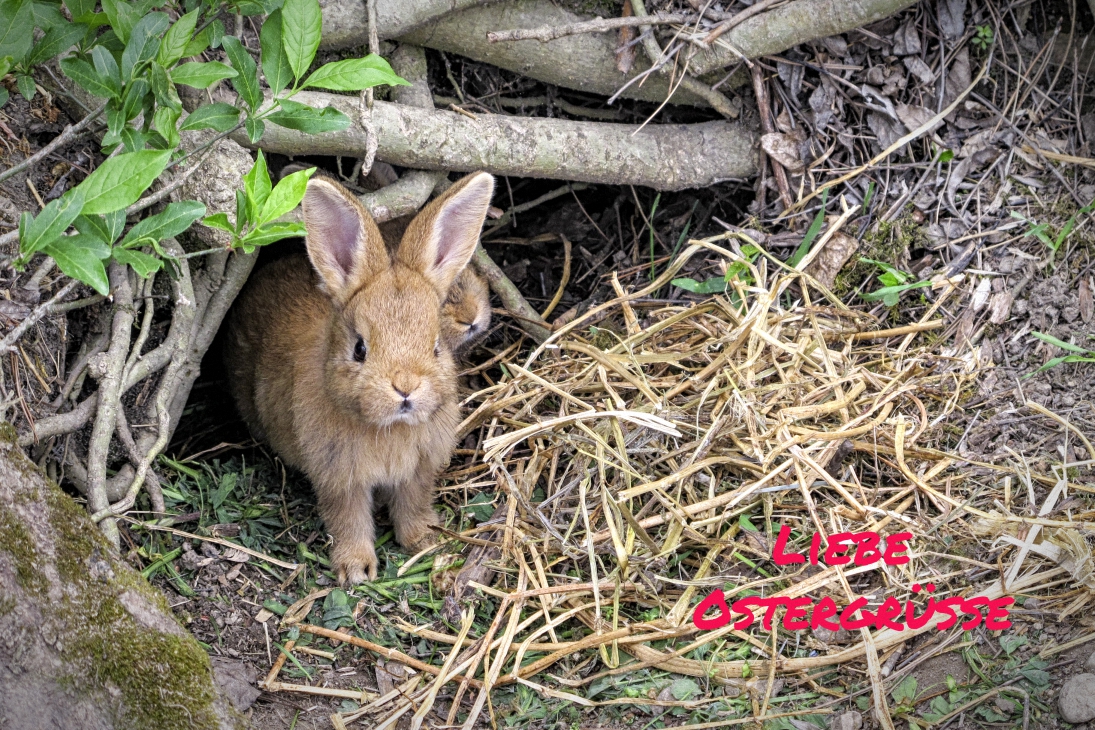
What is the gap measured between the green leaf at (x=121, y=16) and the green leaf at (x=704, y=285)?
2659mm

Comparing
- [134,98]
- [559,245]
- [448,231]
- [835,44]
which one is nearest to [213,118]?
[134,98]

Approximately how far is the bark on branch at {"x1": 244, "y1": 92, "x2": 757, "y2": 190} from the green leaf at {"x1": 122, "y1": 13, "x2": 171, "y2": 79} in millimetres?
998

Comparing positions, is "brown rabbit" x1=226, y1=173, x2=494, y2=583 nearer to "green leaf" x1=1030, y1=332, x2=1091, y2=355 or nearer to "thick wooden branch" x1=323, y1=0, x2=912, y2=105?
"thick wooden branch" x1=323, y1=0, x2=912, y2=105

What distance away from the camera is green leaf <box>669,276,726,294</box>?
15.6 ft

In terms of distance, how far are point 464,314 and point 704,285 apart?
1.19m

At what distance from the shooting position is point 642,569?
3.73m

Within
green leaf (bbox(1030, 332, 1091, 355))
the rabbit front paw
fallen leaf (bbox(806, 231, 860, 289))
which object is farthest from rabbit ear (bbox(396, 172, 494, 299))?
green leaf (bbox(1030, 332, 1091, 355))

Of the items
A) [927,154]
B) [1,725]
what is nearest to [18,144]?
[1,725]

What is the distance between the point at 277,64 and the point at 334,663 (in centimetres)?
217

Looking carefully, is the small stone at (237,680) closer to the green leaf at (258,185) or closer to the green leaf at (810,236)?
the green leaf at (258,185)

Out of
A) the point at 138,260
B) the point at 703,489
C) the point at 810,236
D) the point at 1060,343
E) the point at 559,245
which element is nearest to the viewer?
the point at 138,260

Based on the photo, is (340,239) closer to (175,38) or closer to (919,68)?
(175,38)

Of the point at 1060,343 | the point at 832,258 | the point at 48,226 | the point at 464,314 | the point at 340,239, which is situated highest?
the point at 48,226

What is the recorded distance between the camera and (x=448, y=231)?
428cm
